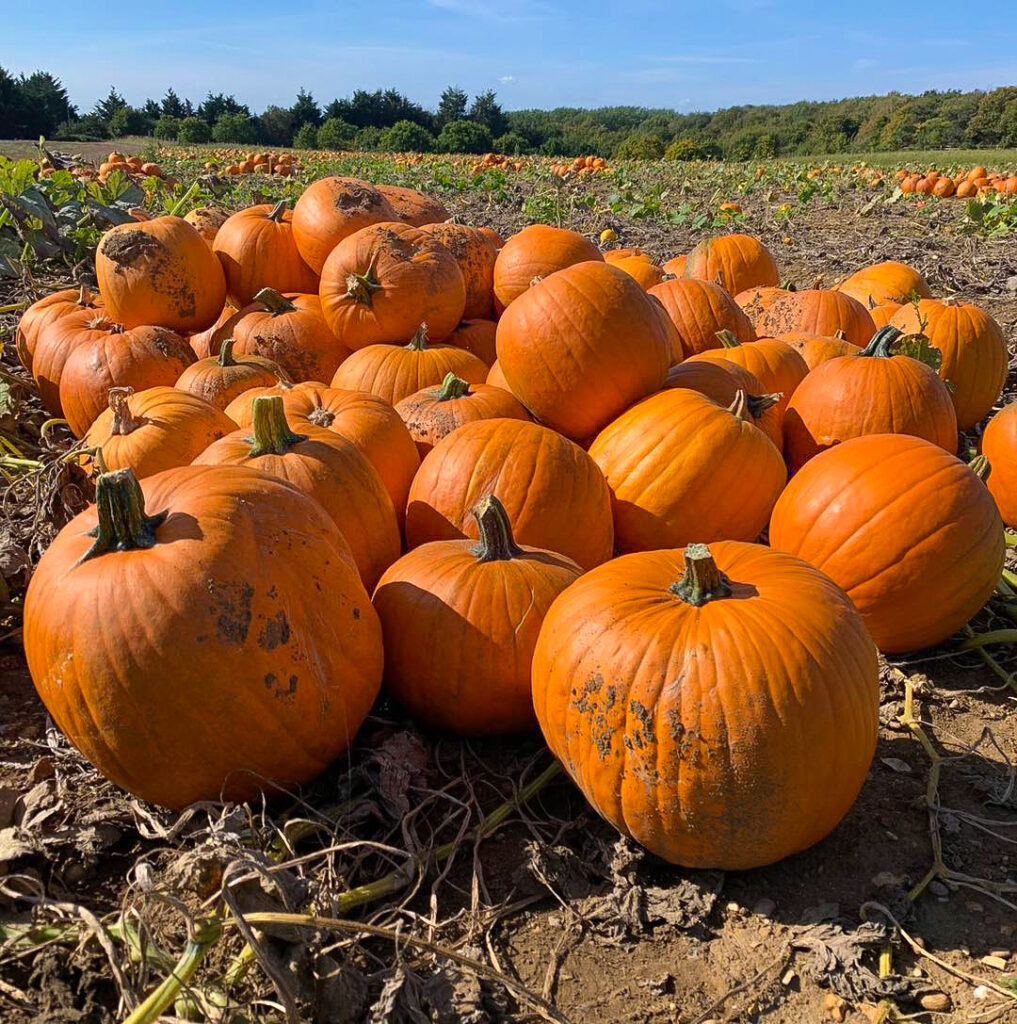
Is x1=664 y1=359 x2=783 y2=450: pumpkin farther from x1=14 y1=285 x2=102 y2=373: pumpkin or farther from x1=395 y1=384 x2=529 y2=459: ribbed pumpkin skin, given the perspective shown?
x1=14 y1=285 x2=102 y2=373: pumpkin

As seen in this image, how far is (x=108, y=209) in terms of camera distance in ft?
26.1

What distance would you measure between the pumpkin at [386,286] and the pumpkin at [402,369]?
0.69 ft

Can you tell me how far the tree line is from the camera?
164 ft

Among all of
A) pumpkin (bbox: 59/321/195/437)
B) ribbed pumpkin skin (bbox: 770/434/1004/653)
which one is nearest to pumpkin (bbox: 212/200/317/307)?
pumpkin (bbox: 59/321/195/437)

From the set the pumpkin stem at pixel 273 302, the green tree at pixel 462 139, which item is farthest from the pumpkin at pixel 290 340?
the green tree at pixel 462 139

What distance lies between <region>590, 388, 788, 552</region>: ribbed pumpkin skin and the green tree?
53.8m

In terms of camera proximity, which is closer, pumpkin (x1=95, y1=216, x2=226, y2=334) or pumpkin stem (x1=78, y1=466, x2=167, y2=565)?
pumpkin stem (x1=78, y1=466, x2=167, y2=565)

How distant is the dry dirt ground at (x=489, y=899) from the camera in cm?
177

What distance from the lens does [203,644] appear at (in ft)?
6.69

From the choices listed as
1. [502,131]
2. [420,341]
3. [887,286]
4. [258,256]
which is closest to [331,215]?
[258,256]

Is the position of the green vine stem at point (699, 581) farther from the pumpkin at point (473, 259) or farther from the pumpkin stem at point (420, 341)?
the pumpkin at point (473, 259)

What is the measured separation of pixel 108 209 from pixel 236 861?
7884 mm

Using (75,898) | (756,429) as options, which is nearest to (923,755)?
(756,429)

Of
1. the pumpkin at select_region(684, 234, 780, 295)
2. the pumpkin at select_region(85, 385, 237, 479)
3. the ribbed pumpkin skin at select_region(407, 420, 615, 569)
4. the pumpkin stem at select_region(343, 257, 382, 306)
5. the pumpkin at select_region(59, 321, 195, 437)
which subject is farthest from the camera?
the pumpkin at select_region(684, 234, 780, 295)
